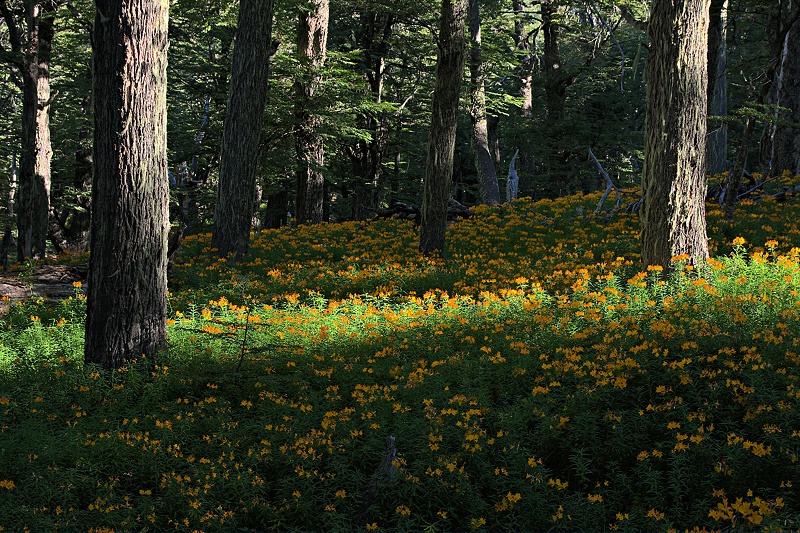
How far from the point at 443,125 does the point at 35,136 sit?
10205 millimetres

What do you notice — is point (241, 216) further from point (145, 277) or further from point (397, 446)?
point (397, 446)

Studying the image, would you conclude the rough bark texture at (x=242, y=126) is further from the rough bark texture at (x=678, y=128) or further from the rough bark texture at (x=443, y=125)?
the rough bark texture at (x=678, y=128)

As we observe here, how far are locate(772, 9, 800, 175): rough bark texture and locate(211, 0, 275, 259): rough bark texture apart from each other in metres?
12.7

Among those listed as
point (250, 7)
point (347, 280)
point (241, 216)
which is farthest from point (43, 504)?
point (250, 7)

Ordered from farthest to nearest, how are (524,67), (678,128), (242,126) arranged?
(524,67) → (242,126) → (678,128)

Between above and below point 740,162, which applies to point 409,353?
below

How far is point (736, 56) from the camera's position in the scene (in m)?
30.7

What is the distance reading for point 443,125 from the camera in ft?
36.7

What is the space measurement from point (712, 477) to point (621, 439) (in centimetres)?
66

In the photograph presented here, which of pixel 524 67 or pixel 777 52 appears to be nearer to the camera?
pixel 777 52

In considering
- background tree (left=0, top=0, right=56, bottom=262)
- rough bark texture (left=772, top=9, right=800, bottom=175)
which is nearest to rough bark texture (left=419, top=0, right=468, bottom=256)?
rough bark texture (left=772, top=9, right=800, bottom=175)

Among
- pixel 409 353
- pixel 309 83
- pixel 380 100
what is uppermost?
pixel 380 100

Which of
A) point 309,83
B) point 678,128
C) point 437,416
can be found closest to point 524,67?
point 309,83

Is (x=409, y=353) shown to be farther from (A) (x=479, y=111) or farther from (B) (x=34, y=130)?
(B) (x=34, y=130)
